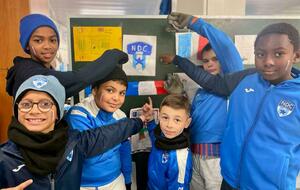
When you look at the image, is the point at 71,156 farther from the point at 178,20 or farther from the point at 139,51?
the point at 178,20

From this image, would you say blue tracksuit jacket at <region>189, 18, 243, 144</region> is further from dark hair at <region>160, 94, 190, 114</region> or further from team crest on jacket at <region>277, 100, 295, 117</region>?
team crest on jacket at <region>277, 100, 295, 117</region>

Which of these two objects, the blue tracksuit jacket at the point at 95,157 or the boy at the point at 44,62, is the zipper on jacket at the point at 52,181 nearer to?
the blue tracksuit jacket at the point at 95,157

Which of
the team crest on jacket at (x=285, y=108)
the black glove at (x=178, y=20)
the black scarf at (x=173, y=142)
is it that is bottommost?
the black scarf at (x=173, y=142)

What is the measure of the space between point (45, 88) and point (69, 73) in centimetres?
27

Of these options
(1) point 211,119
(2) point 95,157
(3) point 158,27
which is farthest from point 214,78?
(2) point 95,157

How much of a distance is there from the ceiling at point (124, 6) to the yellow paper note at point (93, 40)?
15.2 ft

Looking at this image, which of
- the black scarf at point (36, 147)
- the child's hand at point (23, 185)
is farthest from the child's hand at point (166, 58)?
the child's hand at point (23, 185)

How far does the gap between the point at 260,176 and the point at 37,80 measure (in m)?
1.16

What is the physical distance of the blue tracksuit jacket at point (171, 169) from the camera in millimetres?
1669

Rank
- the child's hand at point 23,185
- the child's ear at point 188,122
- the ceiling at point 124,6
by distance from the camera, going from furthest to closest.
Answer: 1. the ceiling at point 124,6
2. the child's ear at point 188,122
3. the child's hand at point 23,185

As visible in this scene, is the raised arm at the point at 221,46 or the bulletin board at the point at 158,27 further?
the bulletin board at the point at 158,27

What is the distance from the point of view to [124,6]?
7.49 metres

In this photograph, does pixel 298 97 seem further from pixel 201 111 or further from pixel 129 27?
pixel 129 27

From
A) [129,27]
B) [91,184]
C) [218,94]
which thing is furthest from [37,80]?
[218,94]
